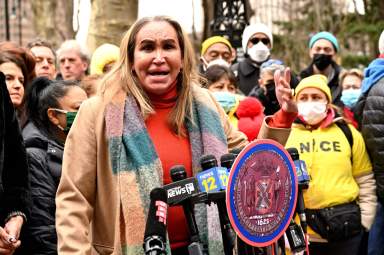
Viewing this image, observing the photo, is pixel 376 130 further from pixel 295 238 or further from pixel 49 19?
pixel 49 19

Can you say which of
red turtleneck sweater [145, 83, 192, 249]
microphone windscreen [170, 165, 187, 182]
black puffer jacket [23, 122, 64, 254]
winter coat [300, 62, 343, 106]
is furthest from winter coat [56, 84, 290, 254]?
winter coat [300, 62, 343, 106]

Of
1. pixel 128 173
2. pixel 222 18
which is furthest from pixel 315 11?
pixel 128 173

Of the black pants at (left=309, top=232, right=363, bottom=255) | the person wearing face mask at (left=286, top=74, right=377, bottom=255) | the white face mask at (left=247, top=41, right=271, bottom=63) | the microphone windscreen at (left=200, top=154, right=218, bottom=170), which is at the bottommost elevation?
the black pants at (left=309, top=232, right=363, bottom=255)

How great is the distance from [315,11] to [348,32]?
11.3ft

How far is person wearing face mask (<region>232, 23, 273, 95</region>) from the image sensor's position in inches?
358

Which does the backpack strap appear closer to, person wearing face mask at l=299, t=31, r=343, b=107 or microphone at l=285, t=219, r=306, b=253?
person wearing face mask at l=299, t=31, r=343, b=107

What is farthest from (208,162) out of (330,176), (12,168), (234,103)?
(234,103)

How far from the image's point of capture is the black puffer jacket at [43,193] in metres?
5.18

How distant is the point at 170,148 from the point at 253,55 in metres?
5.03

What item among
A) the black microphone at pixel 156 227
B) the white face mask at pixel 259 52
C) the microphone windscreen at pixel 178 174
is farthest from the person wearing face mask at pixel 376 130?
the black microphone at pixel 156 227

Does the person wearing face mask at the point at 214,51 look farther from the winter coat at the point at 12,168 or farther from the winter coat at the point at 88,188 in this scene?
the winter coat at the point at 88,188

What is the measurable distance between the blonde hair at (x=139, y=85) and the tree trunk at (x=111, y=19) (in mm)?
8188

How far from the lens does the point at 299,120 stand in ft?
23.0

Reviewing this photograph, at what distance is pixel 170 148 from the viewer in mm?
4184
